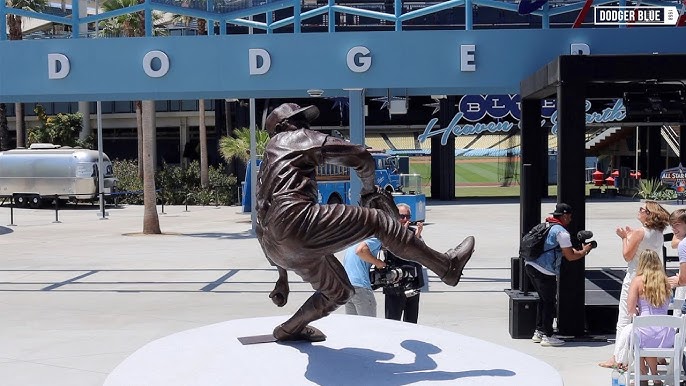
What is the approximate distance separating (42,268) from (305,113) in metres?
12.3

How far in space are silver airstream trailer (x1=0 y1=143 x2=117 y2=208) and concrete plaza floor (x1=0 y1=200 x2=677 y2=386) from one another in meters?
9.50

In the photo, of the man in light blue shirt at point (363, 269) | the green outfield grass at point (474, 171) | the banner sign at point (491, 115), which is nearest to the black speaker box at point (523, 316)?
the man in light blue shirt at point (363, 269)

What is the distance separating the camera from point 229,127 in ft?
135

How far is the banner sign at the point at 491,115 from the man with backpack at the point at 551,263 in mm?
27594

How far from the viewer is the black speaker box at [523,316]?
10109 mm

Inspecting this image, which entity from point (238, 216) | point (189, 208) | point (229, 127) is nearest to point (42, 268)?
point (238, 216)

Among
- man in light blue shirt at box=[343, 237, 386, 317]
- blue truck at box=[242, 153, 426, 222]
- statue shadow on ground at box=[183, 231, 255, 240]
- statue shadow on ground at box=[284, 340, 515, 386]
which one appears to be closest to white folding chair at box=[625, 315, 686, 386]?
statue shadow on ground at box=[284, 340, 515, 386]

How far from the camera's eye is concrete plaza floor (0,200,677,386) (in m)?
9.36

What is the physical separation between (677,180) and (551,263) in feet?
95.2

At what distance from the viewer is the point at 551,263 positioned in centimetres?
970

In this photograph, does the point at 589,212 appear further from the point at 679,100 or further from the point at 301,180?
the point at 301,180

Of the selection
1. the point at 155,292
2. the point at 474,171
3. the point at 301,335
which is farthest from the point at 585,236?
the point at 474,171

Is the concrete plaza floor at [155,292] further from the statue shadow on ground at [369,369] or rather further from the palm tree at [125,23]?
the palm tree at [125,23]

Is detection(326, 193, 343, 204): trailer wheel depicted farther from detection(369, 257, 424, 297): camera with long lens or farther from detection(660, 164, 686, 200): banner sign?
detection(369, 257, 424, 297): camera with long lens
